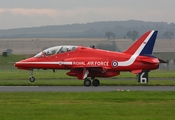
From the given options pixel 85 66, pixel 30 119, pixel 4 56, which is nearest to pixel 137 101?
pixel 30 119

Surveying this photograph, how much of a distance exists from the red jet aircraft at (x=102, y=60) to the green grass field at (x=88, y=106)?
9.11 metres

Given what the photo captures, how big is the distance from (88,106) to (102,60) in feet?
48.9

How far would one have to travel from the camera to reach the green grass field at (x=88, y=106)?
17.9 m

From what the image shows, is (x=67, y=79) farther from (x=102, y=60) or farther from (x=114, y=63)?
(x=114, y=63)

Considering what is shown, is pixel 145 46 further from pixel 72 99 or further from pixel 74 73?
pixel 72 99

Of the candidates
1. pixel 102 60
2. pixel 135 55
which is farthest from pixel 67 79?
pixel 135 55

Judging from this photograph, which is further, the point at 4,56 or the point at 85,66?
the point at 4,56

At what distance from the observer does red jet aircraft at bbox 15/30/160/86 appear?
35.1m

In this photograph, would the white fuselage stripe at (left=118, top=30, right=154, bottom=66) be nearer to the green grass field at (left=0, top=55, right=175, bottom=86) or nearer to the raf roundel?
the raf roundel

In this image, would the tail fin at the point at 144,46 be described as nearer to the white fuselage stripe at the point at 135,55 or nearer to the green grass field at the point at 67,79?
the white fuselage stripe at the point at 135,55

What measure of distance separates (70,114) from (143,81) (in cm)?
1935

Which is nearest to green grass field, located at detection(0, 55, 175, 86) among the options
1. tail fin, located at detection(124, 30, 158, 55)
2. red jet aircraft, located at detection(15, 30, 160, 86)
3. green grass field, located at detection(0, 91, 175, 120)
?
red jet aircraft, located at detection(15, 30, 160, 86)

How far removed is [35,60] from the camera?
3628 centimetres

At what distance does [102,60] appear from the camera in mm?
35281
